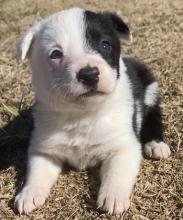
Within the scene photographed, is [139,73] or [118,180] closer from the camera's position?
[118,180]

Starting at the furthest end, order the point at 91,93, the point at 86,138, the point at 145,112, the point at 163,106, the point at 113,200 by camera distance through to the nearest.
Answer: the point at 163,106 → the point at 145,112 → the point at 86,138 → the point at 113,200 → the point at 91,93

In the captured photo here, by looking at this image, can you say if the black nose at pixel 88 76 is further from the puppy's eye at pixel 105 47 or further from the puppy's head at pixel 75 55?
the puppy's eye at pixel 105 47

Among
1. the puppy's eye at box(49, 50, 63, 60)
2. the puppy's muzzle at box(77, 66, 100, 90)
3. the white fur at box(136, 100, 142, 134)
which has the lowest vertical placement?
the white fur at box(136, 100, 142, 134)

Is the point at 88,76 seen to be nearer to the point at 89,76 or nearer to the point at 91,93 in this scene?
the point at 89,76

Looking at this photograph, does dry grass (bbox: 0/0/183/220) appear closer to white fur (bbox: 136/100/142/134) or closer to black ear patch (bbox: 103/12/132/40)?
white fur (bbox: 136/100/142/134)

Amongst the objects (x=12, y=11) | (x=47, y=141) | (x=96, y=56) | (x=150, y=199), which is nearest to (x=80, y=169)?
(x=47, y=141)

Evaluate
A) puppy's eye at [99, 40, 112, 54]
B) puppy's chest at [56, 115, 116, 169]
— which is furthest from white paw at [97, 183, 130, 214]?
puppy's eye at [99, 40, 112, 54]

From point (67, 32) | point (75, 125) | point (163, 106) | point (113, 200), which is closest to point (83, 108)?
point (75, 125)

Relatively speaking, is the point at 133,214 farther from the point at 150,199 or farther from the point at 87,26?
the point at 87,26
